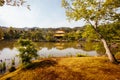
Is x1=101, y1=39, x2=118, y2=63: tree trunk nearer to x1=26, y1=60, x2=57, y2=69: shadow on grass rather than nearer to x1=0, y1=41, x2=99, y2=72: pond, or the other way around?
x1=26, y1=60, x2=57, y2=69: shadow on grass

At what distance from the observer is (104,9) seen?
1798 centimetres

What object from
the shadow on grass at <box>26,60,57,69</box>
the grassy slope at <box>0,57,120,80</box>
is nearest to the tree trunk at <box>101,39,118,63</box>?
the grassy slope at <box>0,57,120,80</box>

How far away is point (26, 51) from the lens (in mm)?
17500

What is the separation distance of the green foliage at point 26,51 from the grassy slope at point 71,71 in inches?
35.5

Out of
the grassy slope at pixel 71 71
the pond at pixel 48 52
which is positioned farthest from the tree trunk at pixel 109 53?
the pond at pixel 48 52

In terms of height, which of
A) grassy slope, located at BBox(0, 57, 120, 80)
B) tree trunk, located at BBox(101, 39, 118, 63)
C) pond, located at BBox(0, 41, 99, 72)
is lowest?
pond, located at BBox(0, 41, 99, 72)

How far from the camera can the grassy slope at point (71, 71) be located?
584 inches

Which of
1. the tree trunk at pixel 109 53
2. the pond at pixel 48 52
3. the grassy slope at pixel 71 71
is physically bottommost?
the pond at pixel 48 52

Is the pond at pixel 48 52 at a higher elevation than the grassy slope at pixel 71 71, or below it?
below

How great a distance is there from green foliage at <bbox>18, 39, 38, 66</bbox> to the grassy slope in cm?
90

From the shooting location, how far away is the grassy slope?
14.8 meters

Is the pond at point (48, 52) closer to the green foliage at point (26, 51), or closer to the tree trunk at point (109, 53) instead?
the green foliage at point (26, 51)

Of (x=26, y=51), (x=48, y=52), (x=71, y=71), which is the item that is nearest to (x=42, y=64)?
(x=26, y=51)

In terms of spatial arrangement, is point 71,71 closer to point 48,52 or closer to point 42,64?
point 42,64
